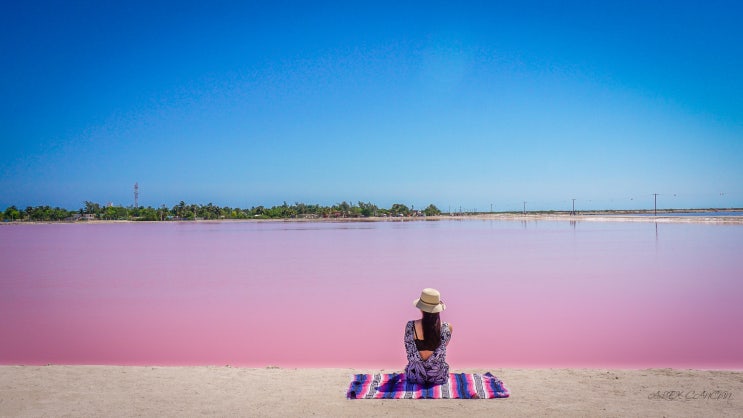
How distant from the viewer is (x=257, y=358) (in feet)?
22.2

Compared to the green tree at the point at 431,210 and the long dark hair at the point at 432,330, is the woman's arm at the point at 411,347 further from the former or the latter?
the green tree at the point at 431,210

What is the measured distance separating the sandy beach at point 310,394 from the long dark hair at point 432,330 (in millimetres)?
515

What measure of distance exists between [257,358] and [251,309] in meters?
3.27

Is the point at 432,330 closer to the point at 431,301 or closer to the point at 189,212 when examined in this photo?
the point at 431,301

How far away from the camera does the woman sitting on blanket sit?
4.66 m

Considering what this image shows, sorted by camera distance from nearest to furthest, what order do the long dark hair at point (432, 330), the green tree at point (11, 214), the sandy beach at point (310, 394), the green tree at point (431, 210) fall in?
the sandy beach at point (310, 394), the long dark hair at point (432, 330), the green tree at point (11, 214), the green tree at point (431, 210)

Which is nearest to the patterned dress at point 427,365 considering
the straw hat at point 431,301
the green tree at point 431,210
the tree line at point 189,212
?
the straw hat at point 431,301

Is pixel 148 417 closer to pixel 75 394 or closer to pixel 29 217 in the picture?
pixel 75 394

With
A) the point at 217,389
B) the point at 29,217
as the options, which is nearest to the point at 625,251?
the point at 217,389

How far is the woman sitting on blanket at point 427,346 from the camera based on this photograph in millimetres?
4660

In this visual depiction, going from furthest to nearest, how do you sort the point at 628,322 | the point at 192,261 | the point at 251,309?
the point at 192,261
the point at 251,309
the point at 628,322

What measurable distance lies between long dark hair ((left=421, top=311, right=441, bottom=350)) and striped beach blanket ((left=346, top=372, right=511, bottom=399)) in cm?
39

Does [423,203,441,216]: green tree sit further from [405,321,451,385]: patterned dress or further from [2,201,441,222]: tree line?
[405,321,451,385]: patterned dress

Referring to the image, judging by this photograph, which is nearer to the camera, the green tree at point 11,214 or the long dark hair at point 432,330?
the long dark hair at point 432,330
